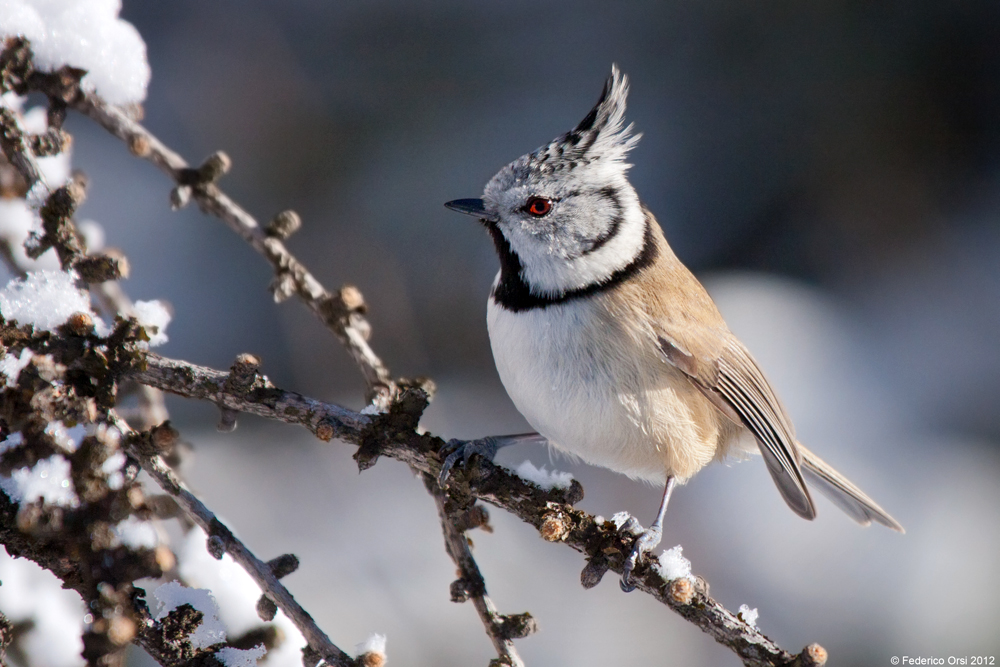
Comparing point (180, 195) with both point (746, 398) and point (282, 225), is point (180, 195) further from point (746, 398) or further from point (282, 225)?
point (746, 398)

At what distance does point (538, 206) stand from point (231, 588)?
4.23ft

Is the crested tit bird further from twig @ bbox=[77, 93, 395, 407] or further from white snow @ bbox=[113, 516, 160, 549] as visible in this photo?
white snow @ bbox=[113, 516, 160, 549]

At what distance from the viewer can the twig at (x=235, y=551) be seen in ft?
4.62

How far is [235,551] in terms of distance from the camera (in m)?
1.44

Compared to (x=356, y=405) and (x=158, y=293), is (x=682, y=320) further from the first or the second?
(x=158, y=293)

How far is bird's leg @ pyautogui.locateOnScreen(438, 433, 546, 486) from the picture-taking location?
5.82 ft

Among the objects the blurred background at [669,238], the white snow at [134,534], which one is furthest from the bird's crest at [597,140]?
the blurred background at [669,238]

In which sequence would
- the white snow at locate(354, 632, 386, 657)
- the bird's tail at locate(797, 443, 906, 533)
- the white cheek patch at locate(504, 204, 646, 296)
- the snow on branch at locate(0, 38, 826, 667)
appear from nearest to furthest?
the snow on branch at locate(0, 38, 826, 667) → the white snow at locate(354, 632, 386, 657) → the white cheek patch at locate(504, 204, 646, 296) → the bird's tail at locate(797, 443, 906, 533)

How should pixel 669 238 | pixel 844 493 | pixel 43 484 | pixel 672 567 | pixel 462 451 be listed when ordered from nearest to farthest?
1. pixel 43 484
2. pixel 672 567
3. pixel 462 451
4. pixel 844 493
5. pixel 669 238

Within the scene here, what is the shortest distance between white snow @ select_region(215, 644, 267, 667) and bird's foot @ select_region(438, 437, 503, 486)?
0.51 meters

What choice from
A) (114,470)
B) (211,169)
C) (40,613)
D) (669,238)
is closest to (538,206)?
(211,169)

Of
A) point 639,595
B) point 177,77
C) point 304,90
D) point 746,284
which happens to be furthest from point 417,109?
point 639,595

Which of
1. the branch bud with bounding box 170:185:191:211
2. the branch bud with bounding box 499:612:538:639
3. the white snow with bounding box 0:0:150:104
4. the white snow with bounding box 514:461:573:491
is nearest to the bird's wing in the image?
the white snow with bounding box 514:461:573:491

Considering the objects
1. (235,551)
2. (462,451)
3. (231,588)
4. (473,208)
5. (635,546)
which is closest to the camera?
(235,551)
